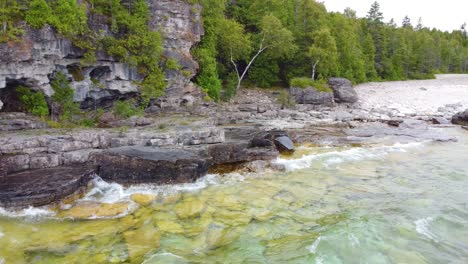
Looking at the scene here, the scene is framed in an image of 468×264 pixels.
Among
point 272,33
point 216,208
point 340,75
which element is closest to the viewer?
point 216,208

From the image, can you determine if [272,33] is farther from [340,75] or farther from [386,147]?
[386,147]

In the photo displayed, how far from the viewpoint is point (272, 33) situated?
45.1 meters

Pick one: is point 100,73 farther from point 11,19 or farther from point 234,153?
point 234,153

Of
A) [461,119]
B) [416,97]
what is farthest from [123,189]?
[416,97]

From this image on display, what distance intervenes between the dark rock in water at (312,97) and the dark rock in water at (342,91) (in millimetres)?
2060

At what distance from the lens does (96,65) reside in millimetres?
26219

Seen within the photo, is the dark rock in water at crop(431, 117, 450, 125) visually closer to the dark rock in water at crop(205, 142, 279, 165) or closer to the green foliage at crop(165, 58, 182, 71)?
the dark rock in water at crop(205, 142, 279, 165)

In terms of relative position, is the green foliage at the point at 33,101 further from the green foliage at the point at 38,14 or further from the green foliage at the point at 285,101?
the green foliage at the point at 285,101

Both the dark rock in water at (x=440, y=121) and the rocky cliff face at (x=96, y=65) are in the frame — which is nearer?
the rocky cliff face at (x=96, y=65)

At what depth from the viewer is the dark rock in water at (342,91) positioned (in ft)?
144

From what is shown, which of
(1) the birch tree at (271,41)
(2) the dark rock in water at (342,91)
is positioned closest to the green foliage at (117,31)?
(1) the birch tree at (271,41)

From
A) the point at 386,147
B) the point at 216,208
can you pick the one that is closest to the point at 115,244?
the point at 216,208

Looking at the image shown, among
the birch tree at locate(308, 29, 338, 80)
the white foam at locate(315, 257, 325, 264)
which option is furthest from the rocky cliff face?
the white foam at locate(315, 257, 325, 264)

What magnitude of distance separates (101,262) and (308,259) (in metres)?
5.23
